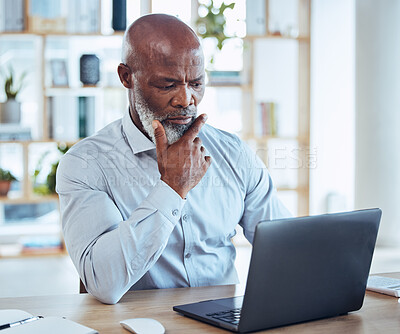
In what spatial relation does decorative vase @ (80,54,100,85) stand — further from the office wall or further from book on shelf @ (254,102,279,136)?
the office wall

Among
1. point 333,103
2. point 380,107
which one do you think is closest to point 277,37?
point 333,103

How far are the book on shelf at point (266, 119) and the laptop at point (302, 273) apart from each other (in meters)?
3.51

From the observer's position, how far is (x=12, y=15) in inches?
171

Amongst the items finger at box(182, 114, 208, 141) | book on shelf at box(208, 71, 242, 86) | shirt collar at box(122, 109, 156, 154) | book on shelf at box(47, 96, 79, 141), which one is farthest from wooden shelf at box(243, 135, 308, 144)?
finger at box(182, 114, 208, 141)

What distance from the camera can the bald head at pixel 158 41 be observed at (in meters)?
1.58

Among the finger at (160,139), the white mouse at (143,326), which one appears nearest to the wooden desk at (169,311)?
the white mouse at (143,326)

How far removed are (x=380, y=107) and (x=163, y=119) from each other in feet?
11.6

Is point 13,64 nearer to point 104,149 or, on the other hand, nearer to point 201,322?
point 104,149

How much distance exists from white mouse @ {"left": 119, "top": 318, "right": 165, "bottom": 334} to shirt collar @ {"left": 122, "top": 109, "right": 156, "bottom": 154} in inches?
26.4

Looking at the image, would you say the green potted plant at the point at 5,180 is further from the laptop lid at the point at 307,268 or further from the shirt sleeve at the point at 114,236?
the laptop lid at the point at 307,268

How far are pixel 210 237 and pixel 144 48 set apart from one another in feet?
1.87

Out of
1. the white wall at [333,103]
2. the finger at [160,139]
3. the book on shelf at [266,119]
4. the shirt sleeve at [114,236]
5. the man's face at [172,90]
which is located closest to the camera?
the shirt sleeve at [114,236]

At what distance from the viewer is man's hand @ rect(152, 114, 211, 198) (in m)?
1.42

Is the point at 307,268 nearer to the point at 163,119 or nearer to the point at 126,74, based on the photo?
the point at 163,119
